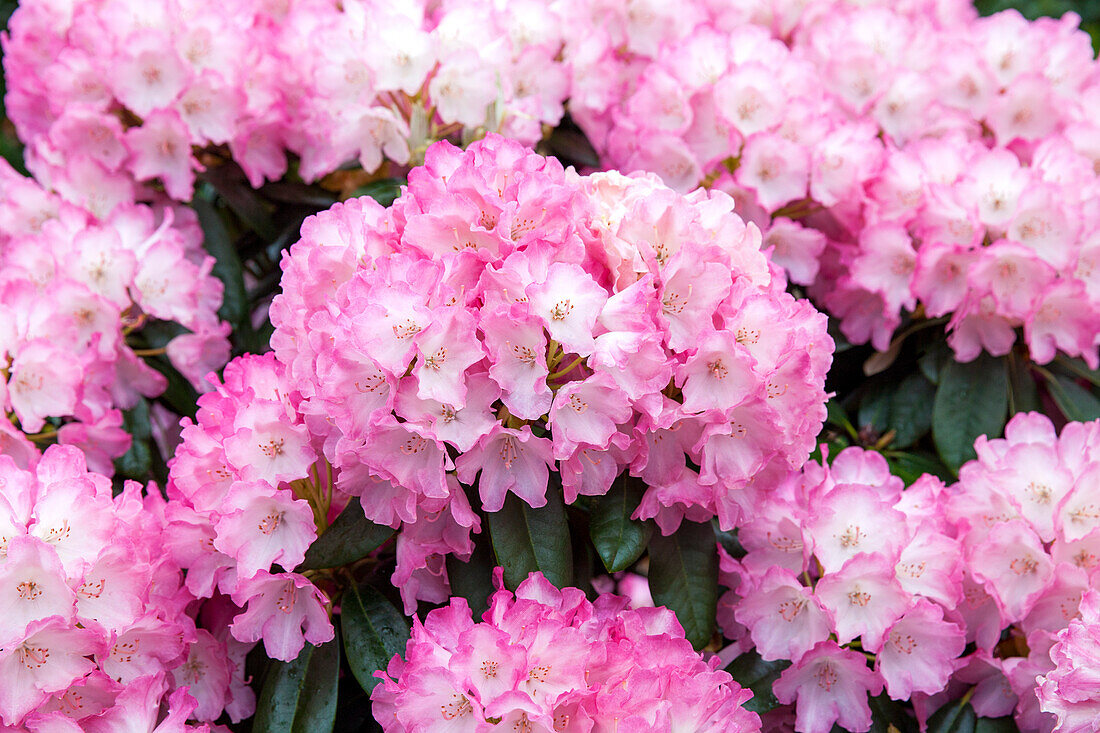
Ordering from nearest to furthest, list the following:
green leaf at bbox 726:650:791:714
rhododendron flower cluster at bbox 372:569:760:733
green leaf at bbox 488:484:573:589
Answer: rhododendron flower cluster at bbox 372:569:760:733
green leaf at bbox 488:484:573:589
green leaf at bbox 726:650:791:714

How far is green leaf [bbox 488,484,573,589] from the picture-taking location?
1004mm

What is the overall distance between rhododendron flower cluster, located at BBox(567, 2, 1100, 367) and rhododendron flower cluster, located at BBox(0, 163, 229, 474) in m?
0.62

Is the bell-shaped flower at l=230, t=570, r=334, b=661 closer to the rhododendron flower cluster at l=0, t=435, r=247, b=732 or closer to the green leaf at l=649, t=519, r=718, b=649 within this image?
the rhododendron flower cluster at l=0, t=435, r=247, b=732

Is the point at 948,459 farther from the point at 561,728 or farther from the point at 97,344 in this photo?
the point at 97,344

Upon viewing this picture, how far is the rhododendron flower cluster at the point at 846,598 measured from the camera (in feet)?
3.51

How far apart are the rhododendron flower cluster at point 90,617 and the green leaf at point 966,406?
95cm

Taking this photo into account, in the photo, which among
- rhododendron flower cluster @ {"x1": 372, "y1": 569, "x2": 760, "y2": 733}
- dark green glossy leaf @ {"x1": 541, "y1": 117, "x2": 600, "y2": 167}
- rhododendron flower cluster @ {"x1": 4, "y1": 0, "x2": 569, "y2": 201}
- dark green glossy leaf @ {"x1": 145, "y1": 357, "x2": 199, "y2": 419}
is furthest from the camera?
dark green glossy leaf @ {"x1": 541, "y1": 117, "x2": 600, "y2": 167}

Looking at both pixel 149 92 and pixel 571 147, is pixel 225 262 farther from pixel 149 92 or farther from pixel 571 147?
pixel 571 147

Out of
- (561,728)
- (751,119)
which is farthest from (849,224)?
(561,728)

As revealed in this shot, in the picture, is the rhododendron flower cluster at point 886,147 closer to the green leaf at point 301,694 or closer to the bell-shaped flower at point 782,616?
the bell-shaped flower at point 782,616

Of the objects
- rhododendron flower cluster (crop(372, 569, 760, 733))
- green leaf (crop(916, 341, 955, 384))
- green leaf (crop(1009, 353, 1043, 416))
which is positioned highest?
rhododendron flower cluster (crop(372, 569, 760, 733))

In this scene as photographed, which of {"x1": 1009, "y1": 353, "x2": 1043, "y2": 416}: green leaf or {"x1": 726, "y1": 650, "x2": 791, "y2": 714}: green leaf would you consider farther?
{"x1": 1009, "y1": 353, "x2": 1043, "y2": 416}: green leaf

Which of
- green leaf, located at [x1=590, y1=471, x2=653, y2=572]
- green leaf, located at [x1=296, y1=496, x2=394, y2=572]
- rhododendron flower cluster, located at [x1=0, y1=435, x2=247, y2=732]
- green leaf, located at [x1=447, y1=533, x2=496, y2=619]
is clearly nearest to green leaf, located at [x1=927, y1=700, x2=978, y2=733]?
green leaf, located at [x1=590, y1=471, x2=653, y2=572]

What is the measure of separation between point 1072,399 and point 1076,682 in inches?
25.1
